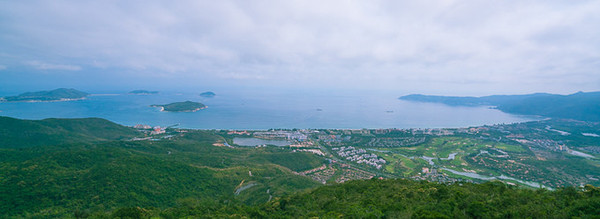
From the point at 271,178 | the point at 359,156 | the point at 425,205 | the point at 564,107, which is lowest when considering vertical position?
the point at 271,178

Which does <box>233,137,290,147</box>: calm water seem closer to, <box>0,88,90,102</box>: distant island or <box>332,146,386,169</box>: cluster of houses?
<box>332,146,386,169</box>: cluster of houses

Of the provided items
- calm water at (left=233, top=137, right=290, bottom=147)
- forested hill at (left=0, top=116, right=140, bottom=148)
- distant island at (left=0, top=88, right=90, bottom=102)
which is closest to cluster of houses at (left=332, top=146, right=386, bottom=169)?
Result: calm water at (left=233, top=137, right=290, bottom=147)

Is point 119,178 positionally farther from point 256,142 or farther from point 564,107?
point 564,107

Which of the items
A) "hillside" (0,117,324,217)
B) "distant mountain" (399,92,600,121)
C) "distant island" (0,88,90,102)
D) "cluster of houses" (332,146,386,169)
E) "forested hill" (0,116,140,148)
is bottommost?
"cluster of houses" (332,146,386,169)

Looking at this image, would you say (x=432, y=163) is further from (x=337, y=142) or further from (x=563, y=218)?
(x=563, y=218)

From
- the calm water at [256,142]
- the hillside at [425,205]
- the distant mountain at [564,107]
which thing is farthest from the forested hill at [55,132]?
the distant mountain at [564,107]

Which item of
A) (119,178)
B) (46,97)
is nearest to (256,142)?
(119,178)
